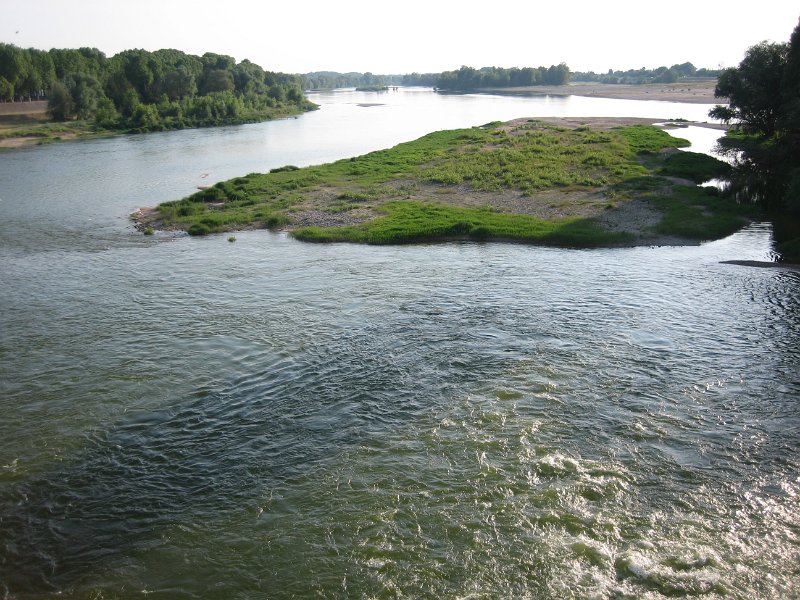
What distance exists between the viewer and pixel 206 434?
1591cm

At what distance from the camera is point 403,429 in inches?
626

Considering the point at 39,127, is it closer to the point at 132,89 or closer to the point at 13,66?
the point at 13,66

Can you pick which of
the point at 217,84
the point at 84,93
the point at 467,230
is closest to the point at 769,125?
the point at 467,230

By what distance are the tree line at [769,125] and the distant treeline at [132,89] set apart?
95.2m

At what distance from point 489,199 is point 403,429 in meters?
28.5

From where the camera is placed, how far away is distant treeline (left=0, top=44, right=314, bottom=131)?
113625 mm

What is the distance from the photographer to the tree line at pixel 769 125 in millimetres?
37719

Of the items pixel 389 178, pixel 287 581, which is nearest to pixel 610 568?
pixel 287 581

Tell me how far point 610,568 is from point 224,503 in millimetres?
8002

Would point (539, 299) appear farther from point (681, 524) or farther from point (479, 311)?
point (681, 524)

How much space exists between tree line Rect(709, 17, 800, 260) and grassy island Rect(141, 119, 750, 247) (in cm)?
270

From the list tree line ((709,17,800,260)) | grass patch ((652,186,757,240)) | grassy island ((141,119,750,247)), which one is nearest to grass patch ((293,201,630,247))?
grassy island ((141,119,750,247))

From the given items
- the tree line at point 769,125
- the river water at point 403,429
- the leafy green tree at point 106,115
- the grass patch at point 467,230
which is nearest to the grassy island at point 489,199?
the grass patch at point 467,230

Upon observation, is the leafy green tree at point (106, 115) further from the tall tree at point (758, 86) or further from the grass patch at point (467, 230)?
the tall tree at point (758, 86)
